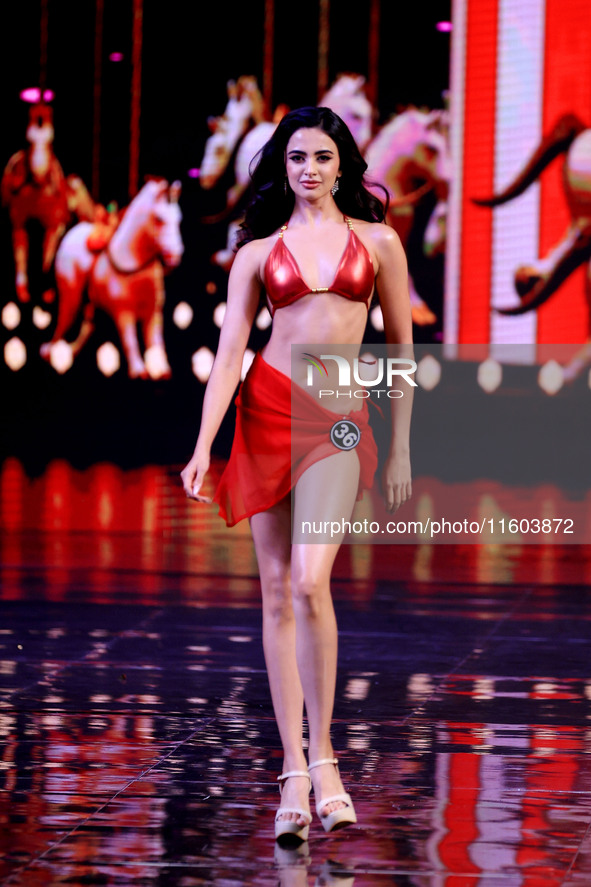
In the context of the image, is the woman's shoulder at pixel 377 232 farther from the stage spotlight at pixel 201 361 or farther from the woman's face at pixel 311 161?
the stage spotlight at pixel 201 361

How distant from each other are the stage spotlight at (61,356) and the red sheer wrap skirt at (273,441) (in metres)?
13.9

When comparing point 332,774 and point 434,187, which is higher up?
point 434,187

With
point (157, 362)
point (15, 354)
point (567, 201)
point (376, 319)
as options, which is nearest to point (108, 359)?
point (157, 362)

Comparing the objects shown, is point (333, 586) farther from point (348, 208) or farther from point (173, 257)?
point (173, 257)

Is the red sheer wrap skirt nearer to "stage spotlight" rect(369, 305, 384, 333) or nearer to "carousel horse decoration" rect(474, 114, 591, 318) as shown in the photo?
→ "carousel horse decoration" rect(474, 114, 591, 318)

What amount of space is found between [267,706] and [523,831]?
4.61ft

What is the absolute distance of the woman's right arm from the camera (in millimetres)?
3434

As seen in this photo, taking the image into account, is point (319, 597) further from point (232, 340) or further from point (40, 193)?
point (40, 193)

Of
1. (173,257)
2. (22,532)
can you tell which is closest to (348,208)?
(22,532)

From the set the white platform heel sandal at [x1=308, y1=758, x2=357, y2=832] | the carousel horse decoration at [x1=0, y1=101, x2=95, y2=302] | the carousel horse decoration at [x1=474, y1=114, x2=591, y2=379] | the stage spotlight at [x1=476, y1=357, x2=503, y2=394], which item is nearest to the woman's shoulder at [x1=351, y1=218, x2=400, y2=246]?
the white platform heel sandal at [x1=308, y1=758, x2=357, y2=832]

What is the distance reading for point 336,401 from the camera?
11.1 ft

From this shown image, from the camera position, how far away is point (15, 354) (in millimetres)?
17469

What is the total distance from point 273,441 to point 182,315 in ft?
43.9

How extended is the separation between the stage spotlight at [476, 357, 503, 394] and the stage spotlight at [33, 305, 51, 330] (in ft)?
15.7
